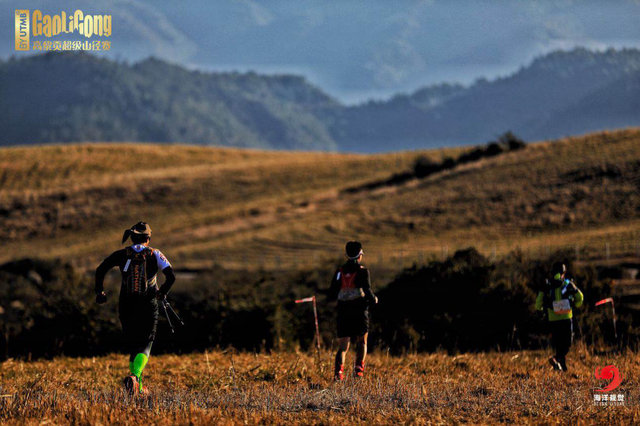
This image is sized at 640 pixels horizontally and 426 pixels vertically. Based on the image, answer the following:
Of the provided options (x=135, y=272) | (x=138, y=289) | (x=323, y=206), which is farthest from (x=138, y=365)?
(x=323, y=206)

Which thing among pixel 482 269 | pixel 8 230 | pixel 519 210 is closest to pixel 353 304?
pixel 482 269

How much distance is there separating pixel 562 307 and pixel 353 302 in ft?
10.3

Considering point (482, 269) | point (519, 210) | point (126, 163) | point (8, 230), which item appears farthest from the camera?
point (126, 163)

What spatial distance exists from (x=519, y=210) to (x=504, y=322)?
3505 centimetres

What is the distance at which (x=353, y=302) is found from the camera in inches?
346

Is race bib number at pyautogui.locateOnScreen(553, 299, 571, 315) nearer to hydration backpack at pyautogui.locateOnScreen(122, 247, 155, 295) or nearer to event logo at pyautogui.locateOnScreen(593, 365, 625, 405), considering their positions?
event logo at pyautogui.locateOnScreen(593, 365, 625, 405)

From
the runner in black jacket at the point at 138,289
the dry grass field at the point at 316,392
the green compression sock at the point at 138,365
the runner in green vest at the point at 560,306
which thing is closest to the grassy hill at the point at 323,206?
the runner in green vest at the point at 560,306

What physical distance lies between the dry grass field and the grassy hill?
18423mm

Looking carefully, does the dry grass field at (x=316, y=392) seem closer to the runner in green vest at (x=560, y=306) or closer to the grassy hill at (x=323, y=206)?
the runner in green vest at (x=560, y=306)

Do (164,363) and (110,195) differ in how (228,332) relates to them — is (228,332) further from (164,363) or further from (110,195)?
(110,195)

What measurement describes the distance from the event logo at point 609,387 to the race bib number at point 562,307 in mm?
879

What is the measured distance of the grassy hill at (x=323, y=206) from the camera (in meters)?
41.3

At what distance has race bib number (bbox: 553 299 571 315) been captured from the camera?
9.87 metres

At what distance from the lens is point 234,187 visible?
6900cm
